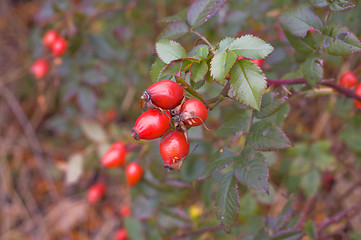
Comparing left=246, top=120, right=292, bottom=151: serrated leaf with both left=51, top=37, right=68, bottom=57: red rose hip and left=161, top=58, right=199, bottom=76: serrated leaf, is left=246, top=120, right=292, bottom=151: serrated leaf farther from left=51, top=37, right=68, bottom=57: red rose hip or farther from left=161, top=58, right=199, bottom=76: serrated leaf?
left=51, top=37, right=68, bottom=57: red rose hip

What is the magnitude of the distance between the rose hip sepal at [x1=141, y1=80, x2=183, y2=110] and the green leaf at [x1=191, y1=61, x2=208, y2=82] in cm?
10

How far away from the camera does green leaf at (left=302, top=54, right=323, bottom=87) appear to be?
130 centimetres

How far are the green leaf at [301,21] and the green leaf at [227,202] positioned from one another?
26.1 inches

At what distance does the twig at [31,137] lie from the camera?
3.66 m

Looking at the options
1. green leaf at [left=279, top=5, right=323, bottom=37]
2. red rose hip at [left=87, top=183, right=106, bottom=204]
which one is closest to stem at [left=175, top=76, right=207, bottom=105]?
green leaf at [left=279, top=5, right=323, bottom=37]

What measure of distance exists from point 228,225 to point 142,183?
1.24m

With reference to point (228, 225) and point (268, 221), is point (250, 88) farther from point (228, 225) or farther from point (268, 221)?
point (268, 221)

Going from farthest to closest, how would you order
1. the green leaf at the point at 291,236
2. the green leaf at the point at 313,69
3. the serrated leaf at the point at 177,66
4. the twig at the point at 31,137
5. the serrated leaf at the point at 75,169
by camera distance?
1. the twig at the point at 31,137
2. the serrated leaf at the point at 75,169
3. the green leaf at the point at 291,236
4. the green leaf at the point at 313,69
5. the serrated leaf at the point at 177,66

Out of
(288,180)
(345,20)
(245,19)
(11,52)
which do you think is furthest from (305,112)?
(11,52)

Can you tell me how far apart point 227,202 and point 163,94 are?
1.71 ft

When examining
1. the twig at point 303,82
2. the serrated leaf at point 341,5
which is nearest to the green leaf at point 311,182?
the twig at point 303,82

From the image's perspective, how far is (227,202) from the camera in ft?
4.02

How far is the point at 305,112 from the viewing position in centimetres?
358

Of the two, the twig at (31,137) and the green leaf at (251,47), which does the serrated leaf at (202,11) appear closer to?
the green leaf at (251,47)
